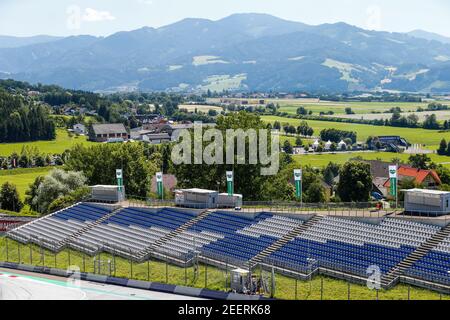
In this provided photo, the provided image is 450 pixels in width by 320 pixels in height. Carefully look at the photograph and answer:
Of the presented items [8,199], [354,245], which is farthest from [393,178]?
[8,199]

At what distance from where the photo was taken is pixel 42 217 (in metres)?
68.0

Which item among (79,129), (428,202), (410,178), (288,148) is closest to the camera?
(428,202)

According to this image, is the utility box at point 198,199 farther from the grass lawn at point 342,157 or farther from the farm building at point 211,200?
the grass lawn at point 342,157

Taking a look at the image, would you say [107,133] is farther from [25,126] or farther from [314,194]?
[314,194]

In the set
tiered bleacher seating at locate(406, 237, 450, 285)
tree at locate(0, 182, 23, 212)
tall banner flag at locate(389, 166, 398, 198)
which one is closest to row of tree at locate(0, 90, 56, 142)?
tree at locate(0, 182, 23, 212)

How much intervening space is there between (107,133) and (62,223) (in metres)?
127

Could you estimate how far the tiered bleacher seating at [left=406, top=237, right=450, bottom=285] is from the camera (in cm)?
3984

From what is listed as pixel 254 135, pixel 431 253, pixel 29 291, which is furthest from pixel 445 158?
pixel 29 291

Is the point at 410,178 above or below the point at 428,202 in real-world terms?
below

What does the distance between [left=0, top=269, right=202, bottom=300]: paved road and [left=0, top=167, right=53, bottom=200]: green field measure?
62435mm

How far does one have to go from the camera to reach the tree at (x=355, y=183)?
81438 mm

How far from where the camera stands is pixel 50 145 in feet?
537

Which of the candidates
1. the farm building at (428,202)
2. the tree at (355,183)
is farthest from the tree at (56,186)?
the farm building at (428,202)

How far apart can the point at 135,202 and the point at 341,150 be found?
107 metres
